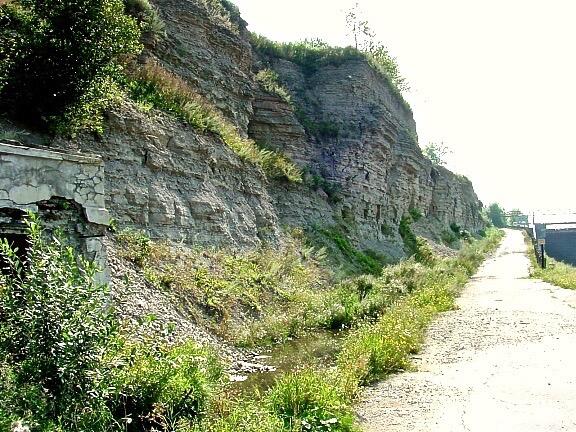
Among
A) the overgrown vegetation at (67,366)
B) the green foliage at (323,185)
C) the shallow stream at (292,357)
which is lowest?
the shallow stream at (292,357)

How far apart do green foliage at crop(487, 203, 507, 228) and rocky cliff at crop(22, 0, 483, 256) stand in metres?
65.9

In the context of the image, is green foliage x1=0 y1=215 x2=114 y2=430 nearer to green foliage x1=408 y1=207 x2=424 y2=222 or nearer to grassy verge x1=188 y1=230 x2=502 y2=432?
grassy verge x1=188 y1=230 x2=502 y2=432

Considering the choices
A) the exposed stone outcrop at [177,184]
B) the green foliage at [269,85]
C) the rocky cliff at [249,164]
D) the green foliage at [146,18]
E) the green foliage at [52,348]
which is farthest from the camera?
the green foliage at [269,85]

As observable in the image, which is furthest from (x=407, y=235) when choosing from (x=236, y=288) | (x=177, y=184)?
(x=236, y=288)

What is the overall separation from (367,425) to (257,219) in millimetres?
13036

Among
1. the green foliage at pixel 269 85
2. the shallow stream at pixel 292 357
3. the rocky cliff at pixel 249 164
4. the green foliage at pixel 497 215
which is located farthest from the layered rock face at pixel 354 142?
the green foliage at pixel 497 215

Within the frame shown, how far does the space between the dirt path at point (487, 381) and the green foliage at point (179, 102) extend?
9807 mm

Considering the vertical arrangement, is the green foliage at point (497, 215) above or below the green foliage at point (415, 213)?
above

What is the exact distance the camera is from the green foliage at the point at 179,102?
16.0 metres

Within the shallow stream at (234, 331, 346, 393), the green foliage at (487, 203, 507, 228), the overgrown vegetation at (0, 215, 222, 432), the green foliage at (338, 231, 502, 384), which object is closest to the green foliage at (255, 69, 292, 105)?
the green foliage at (338, 231, 502, 384)

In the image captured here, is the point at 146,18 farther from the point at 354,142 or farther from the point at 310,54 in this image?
the point at 310,54

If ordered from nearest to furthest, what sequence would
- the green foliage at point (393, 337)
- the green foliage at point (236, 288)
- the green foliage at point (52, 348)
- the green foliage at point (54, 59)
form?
the green foliage at point (52, 348)
the green foliage at point (393, 337)
the green foliage at point (54, 59)
the green foliage at point (236, 288)

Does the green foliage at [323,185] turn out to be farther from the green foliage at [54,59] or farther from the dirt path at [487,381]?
the green foliage at [54,59]

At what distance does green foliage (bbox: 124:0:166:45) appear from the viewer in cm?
1781
